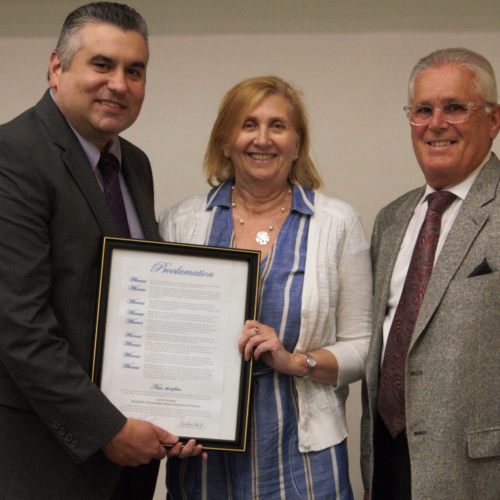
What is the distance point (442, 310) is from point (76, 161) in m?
Answer: 1.06

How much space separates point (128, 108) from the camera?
6.33 ft

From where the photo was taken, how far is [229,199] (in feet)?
7.16

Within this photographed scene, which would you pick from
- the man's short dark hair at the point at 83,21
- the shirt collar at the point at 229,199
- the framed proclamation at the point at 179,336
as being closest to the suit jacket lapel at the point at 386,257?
the shirt collar at the point at 229,199

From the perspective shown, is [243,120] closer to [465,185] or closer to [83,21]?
[83,21]

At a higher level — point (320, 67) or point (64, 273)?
point (320, 67)

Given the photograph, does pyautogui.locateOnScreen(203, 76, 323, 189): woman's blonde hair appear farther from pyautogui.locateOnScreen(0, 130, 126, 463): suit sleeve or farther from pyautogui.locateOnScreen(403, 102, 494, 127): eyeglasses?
pyautogui.locateOnScreen(0, 130, 126, 463): suit sleeve

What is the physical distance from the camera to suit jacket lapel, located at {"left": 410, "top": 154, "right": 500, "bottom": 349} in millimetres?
1812

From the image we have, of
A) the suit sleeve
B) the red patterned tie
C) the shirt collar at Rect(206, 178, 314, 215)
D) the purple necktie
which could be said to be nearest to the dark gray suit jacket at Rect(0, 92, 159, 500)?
the suit sleeve

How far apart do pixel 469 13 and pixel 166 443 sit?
97.9 inches

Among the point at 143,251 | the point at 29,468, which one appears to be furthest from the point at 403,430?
the point at 29,468

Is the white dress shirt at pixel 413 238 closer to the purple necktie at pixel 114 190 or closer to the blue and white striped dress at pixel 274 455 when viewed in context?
the blue and white striped dress at pixel 274 455

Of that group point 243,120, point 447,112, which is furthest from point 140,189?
point 447,112

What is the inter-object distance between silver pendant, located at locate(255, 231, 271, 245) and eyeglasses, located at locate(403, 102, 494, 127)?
0.58m

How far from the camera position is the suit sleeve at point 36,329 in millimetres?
1638
